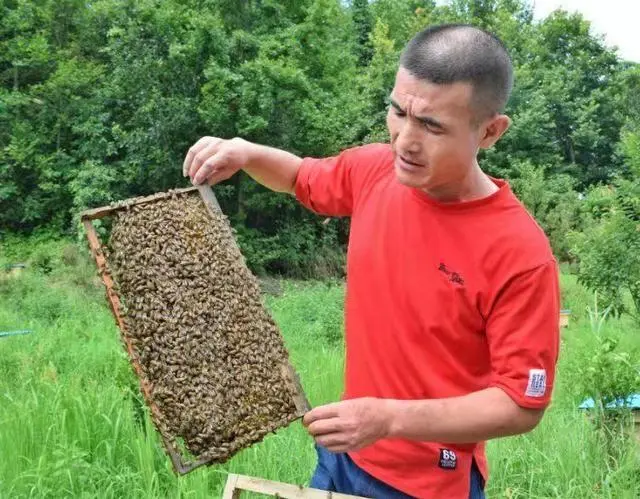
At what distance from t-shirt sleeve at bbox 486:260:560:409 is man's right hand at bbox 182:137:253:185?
1112 millimetres

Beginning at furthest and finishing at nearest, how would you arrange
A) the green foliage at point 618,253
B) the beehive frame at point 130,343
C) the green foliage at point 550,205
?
the green foliage at point 550,205 → the green foliage at point 618,253 → the beehive frame at point 130,343

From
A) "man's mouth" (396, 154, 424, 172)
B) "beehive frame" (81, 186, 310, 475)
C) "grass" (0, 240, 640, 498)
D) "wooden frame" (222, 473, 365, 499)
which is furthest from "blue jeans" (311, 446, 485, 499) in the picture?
"grass" (0, 240, 640, 498)

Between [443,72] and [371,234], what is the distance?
22.8 inches

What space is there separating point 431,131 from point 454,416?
822 millimetres

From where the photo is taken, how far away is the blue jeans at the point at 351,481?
95.9 inches

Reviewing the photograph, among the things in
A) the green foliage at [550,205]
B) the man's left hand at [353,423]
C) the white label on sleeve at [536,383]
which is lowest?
the green foliage at [550,205]

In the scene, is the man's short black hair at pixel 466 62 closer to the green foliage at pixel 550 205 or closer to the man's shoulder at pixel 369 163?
the man's shoulder at pixel 369 163

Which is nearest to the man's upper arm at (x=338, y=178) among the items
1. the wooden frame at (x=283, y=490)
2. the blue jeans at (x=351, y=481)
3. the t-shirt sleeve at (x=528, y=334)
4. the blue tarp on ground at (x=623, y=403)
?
the t-shirt sleeve at (x=528, y=334)

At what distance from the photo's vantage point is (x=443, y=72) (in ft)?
7.18

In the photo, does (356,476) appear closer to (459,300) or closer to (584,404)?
(459,300)

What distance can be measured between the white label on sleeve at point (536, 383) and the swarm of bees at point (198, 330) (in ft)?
2.36

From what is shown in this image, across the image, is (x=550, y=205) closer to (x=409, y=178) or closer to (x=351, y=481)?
(x=351, y=481)

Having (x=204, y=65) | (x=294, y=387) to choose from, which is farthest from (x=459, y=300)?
(x=204, y=65)

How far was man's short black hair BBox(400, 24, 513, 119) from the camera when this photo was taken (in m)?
2.19
